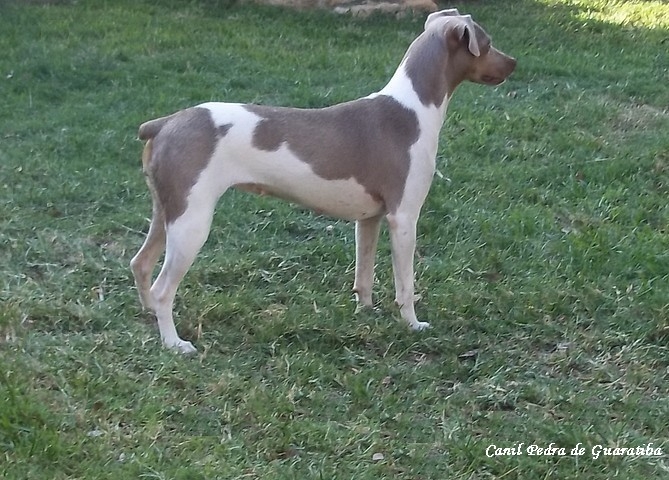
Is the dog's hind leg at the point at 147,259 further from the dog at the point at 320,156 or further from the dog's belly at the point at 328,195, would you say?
the dog's belly at the point at 328,195

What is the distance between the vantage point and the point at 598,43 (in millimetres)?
9391

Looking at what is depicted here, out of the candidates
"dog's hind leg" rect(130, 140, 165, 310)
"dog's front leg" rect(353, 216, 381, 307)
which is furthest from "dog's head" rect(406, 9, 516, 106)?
"dog's hind leg" rect(130, 140, 165, 310)

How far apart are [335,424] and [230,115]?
140 cm

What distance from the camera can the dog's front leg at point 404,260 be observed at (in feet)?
14.3

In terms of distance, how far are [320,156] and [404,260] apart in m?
0.67

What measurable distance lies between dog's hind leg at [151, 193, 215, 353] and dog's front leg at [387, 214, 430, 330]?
0.89 meters

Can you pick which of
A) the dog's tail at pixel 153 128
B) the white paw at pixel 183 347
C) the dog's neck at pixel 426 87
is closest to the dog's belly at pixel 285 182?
the dog's tail at pixel 153 128

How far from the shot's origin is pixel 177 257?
4027 millimetres

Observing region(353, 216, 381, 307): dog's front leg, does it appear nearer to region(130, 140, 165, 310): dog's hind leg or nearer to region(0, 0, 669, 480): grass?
region(0, 0, 669, 480): grass

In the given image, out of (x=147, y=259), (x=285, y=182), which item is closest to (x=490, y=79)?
(x=285, y=182)

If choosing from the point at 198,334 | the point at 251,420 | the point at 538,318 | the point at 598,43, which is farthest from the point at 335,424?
the point at 598,43

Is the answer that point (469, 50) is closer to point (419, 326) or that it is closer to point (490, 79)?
point (490, 79)

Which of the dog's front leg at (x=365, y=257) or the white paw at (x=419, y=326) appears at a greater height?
the dog's front leg at (x=365, y=257)

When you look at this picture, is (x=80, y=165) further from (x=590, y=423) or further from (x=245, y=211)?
(x=590, y=423)
